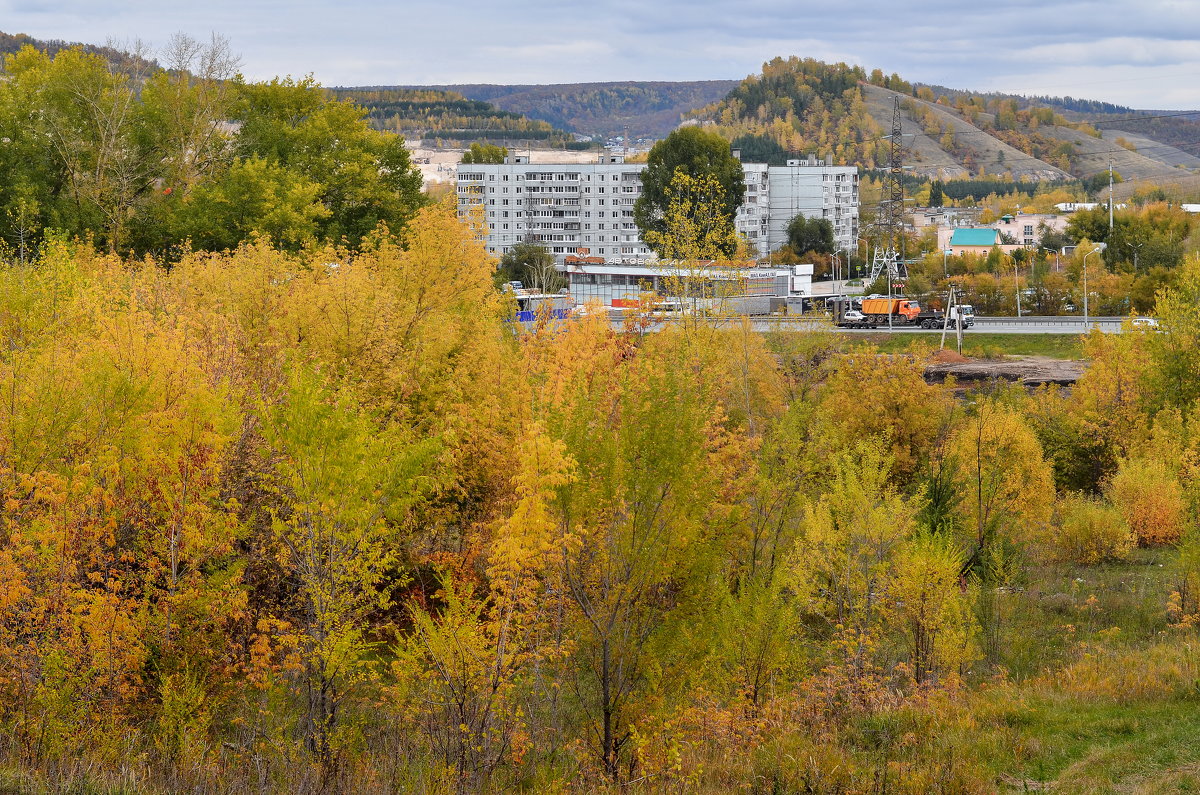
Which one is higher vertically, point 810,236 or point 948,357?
point 810,236

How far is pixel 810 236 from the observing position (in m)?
111

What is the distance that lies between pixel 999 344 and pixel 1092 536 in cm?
3793

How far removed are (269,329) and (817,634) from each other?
1314 cm

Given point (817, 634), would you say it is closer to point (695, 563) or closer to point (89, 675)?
point (695, 563)

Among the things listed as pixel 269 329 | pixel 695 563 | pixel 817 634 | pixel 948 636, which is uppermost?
pixel 269 329

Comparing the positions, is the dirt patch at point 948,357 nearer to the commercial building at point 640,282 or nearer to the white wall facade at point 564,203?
the commercial building at point 640,282

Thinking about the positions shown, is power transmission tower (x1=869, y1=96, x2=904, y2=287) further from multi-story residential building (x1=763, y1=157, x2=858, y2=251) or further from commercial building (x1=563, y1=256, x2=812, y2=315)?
multi-story residential building (x1=763, y1=157, x2=858, y2=251)

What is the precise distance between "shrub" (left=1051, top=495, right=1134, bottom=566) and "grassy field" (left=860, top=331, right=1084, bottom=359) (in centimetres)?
3254

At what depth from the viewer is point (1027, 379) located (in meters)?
56.1

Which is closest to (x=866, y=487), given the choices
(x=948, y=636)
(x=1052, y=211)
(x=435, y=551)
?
(x=948, y=636)

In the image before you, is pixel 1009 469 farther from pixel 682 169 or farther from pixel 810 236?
pixel 810 236

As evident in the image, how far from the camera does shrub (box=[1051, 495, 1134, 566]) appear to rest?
93.9 ft

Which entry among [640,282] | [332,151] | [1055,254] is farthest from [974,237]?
[332,151]

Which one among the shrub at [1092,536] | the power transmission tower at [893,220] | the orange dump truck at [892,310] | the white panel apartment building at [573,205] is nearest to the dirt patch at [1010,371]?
the orange dump truck at [892,310]
